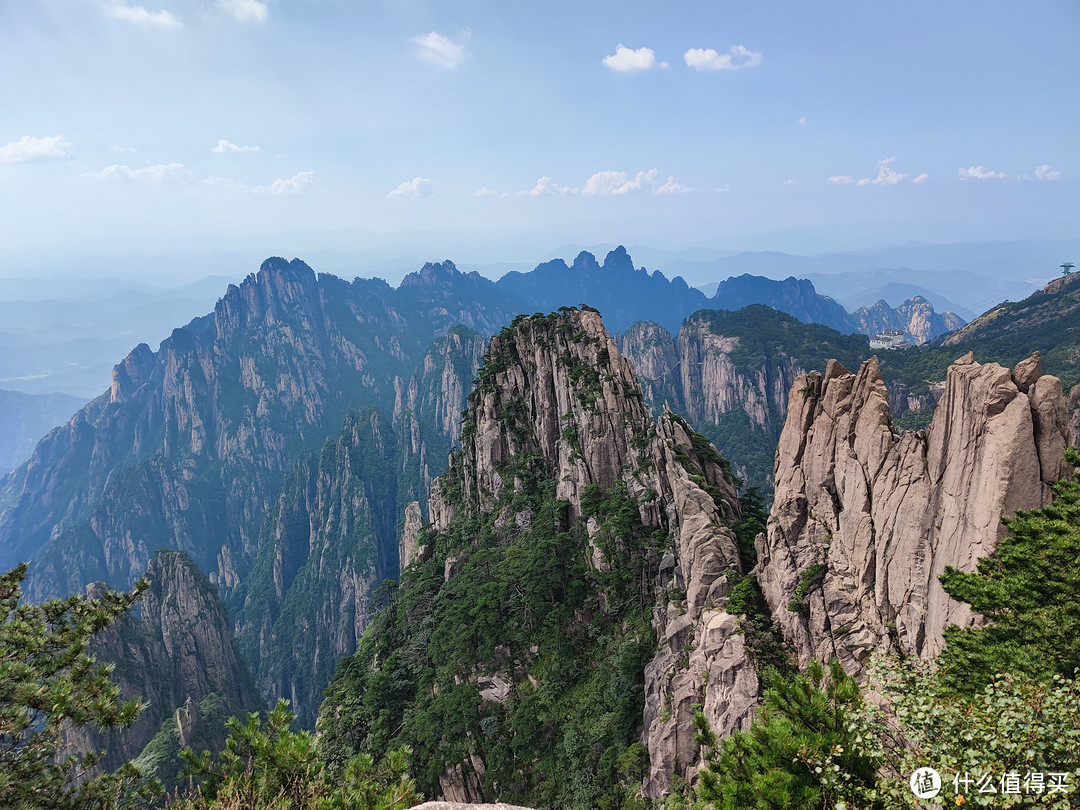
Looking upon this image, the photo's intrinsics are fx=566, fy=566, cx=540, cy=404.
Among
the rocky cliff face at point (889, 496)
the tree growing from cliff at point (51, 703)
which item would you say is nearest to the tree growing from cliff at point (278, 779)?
the tree growing from cliff at point (51, 703)

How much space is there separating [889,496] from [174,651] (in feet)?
295

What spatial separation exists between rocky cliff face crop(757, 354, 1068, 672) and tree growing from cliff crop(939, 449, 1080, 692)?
28.3 inches

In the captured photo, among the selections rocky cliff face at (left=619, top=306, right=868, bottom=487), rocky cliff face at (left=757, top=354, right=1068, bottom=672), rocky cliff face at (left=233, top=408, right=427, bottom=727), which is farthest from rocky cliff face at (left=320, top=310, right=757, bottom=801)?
rocky cliff face at (left=619, top=306, right=868, bottom=487)

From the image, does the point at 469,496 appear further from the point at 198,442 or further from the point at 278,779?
the point at 198,442

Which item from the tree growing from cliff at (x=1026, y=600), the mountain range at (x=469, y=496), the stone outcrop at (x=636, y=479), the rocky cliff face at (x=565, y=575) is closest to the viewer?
the tree growing from cliff at (x=1026, y=600)

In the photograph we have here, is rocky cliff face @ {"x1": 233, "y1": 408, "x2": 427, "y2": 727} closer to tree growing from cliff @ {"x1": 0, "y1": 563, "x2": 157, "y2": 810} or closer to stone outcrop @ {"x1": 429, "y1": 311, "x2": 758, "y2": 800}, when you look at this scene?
stone outcrop @ {"x1": 429, "y1": 311, "x2": 758, "y2": 800}

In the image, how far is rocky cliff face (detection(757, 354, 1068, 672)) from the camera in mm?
15406

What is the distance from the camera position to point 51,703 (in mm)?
10781

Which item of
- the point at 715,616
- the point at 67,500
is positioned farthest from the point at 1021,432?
the point at 67,500

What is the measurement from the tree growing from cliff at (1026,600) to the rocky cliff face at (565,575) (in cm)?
847

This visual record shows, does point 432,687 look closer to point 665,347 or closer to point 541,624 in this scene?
point 541,624

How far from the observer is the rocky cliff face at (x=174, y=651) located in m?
66.1

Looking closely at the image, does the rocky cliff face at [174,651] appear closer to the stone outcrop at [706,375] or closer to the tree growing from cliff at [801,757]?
the tree growing from cliff at [801,757]

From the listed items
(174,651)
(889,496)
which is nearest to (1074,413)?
(889,496)
